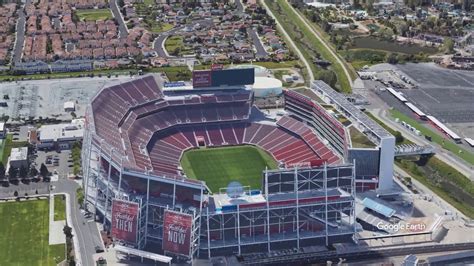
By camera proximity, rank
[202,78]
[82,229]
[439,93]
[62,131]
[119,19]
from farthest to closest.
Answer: [119,19] → [439,93] → [202,78] → [62,131] → [82,229]

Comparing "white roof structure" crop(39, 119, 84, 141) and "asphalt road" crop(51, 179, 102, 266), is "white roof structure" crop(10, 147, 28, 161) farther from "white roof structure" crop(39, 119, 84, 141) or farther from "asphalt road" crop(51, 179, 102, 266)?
"asphalt road" crop(51, 179, 102, 266)

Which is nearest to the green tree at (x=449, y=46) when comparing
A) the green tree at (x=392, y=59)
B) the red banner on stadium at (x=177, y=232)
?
the green tree at (x=392, y=59)

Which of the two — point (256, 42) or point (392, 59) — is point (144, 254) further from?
point (256, 42)

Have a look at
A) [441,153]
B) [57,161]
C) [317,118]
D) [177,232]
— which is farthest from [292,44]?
[177,232]

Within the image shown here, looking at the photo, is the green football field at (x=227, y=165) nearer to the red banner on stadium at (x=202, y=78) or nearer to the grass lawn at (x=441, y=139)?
the red banner on stadium at (x=202, y=78)

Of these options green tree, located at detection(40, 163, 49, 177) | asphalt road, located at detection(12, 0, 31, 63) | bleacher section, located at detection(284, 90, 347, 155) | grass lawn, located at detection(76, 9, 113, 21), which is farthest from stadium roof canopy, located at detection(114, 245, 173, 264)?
grass lawn, located at detection(76, 9, 113, 21)

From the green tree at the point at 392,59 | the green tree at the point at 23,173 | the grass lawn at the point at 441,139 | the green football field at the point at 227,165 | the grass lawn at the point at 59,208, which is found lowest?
the grass lawn at the point at 59,208

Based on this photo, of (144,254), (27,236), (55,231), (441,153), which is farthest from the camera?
(441,153)
